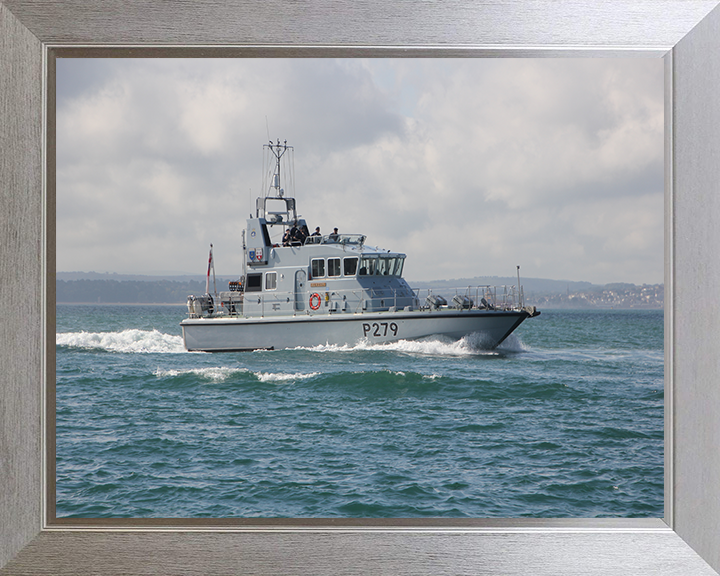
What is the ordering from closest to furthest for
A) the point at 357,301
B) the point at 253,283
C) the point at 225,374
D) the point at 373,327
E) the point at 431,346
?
the point at 225,374
the point at 431,346
the point at 373,327
the point at 357,301
the point at 253,283

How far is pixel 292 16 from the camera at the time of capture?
1.81 m

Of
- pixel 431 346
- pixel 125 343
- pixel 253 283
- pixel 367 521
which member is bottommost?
pixel 125 343

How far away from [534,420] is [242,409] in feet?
11.5

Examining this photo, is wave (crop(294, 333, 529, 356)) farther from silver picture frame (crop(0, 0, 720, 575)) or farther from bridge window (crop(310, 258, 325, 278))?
silver picture frame (crop(0, 0, 720, 575))

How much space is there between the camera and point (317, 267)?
10.5m

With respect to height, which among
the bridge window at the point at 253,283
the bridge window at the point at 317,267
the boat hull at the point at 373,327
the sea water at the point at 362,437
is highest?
the bridge window at the point at 317,267

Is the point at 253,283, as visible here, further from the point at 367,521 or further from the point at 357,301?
the point at 367,521

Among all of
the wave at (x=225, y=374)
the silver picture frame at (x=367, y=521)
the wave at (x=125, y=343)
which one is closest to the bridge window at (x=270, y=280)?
the wave at (x=225, y=374)

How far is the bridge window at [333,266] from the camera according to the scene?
1027cm

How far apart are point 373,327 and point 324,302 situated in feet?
4.12

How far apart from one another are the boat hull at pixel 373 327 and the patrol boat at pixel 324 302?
2 cm

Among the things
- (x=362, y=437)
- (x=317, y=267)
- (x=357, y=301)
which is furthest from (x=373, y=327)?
(x=362, y=437)

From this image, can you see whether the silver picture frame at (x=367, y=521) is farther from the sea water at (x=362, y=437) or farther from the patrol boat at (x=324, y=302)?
the patrol boat at (x=324, y=302)

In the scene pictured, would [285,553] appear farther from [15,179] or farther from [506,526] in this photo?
[15,179]
